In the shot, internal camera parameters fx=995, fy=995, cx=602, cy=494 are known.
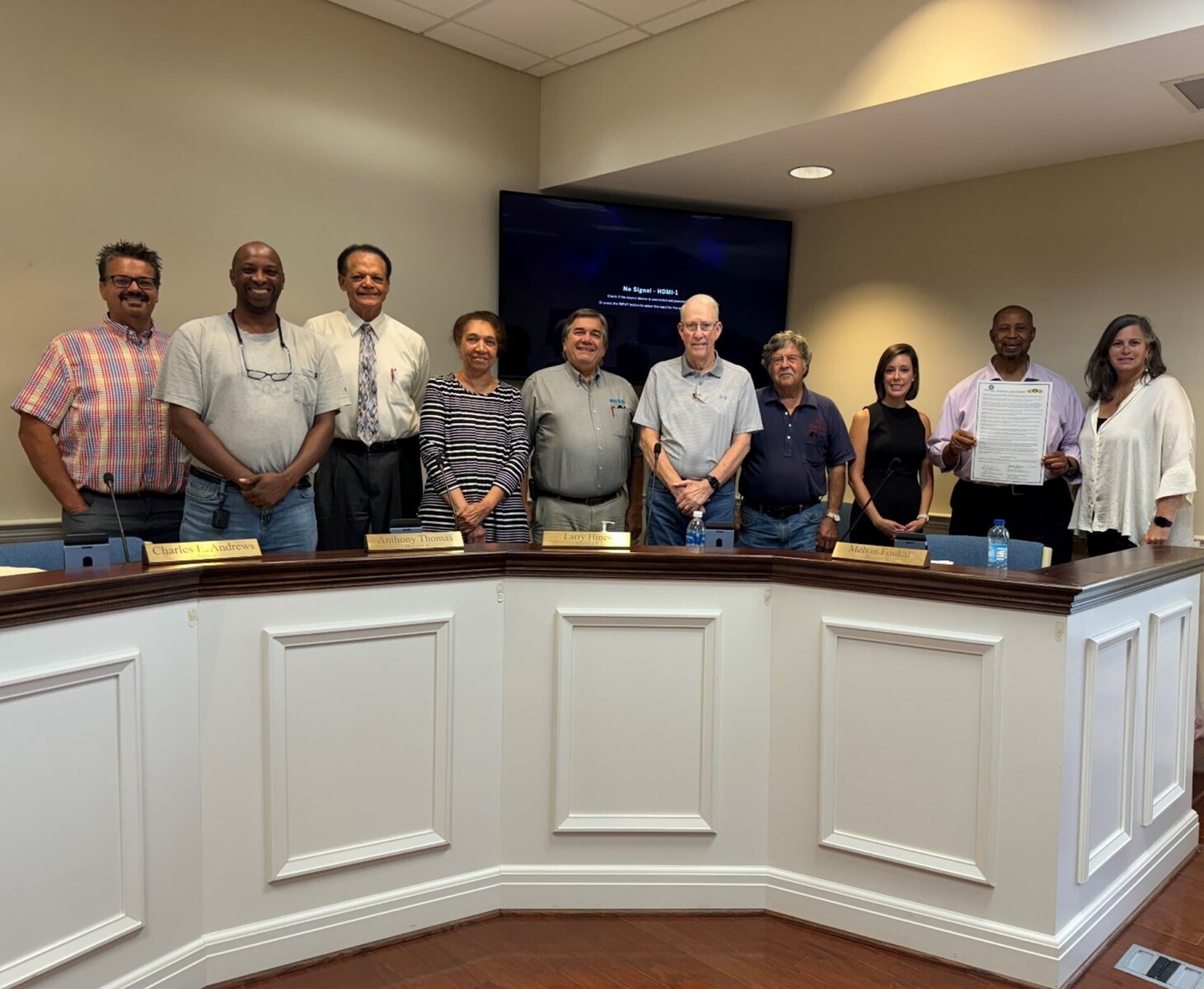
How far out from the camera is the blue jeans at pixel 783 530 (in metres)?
3.64

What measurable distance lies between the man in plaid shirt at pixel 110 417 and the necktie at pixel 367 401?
596 mm

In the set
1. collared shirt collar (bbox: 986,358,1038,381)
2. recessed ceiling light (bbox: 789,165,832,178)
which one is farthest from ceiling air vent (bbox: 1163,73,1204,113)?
recessed ceiling light (bbox: 789,165,832,178)

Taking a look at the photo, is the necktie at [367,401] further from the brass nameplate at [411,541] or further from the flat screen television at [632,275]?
the flat screen television at [632,275]

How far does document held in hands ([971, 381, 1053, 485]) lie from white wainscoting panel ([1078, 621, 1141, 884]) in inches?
58.6

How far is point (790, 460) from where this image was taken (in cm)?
363

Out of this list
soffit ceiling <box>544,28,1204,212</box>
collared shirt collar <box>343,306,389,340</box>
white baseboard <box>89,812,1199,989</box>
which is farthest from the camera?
collared shirt collar <box>343,306,389,340</box>

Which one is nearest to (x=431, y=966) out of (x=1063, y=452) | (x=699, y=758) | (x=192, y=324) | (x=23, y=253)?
(x=699, y=758)

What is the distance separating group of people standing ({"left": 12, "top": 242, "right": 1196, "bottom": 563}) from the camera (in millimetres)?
2799

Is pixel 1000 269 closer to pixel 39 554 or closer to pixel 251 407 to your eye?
pixel 251 407

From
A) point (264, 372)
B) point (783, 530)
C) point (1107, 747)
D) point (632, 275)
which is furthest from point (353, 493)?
point (1107, 747)

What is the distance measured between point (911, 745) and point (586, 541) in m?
0.91

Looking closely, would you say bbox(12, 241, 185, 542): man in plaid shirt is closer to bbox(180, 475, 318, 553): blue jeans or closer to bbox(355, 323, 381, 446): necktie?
bbox(180, 475, 318, 553): blue jeans

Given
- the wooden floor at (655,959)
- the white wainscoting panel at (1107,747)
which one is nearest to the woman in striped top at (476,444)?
the wooden floor at (655,959)

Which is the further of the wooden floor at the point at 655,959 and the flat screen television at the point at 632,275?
the flat screen television at the point at 632,275
